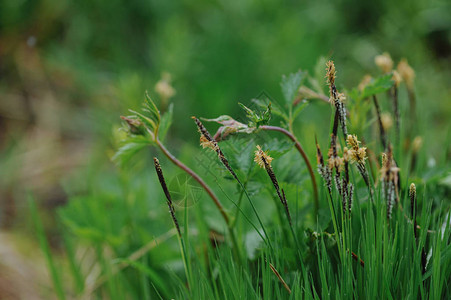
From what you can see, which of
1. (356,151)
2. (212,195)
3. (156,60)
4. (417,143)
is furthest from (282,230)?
(156,60)

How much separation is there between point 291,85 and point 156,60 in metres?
1.77

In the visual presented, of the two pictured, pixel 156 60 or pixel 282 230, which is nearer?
pixel 282 230

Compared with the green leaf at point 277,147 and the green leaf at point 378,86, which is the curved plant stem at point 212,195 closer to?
the green leaf at point 277,147

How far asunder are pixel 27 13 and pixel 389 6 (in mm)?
2052

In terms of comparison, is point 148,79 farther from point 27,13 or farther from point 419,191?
point 419,191

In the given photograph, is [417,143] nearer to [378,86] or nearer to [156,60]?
[378,86]

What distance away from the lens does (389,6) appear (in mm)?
2879

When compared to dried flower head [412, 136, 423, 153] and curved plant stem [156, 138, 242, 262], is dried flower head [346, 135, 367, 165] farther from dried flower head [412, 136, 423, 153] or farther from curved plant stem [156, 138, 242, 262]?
dried flower head [412, 136, 423, 153]

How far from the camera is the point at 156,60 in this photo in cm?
249

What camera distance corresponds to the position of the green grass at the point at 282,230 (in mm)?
647

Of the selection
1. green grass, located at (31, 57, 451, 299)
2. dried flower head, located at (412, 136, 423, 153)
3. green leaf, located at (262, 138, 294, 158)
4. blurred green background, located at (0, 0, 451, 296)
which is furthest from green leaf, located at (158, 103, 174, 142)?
blurred green background, located at (0, 0, 451, 296)

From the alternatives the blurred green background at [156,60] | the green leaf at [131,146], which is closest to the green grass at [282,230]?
the green leaf at [131,146]

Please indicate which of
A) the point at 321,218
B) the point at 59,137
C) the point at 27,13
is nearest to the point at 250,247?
the point at 321,218

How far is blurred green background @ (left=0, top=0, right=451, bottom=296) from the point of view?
2.24 metres
